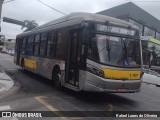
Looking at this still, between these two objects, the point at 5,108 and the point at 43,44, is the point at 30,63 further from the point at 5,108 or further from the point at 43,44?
the point at 5,108

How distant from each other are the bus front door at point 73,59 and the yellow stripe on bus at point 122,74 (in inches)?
54.5

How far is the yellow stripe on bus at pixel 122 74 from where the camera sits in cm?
1125

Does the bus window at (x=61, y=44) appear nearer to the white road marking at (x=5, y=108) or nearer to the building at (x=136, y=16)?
the white road marking at (x=5, y=108)

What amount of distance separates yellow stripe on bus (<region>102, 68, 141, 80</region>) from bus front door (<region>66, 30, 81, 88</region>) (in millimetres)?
1384

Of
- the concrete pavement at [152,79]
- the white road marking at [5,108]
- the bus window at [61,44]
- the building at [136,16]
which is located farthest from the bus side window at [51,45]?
the building at [136,16]

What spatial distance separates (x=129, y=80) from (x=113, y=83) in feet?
2.71

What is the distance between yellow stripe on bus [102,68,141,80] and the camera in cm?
1125

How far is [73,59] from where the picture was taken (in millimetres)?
12625

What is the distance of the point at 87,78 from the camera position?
36.9 feet

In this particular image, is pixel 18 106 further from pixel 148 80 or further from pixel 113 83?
pixel 148 80

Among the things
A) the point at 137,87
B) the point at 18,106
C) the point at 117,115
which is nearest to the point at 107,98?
the point at 137,87

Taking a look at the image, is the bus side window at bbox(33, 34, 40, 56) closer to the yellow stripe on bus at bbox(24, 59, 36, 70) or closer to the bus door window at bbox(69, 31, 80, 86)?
the yellow stripe on bus at bbox(24, 59, 36, 70)

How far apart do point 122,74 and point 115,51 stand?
0.89 meters

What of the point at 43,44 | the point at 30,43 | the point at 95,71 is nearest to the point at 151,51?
the point at 30,43
